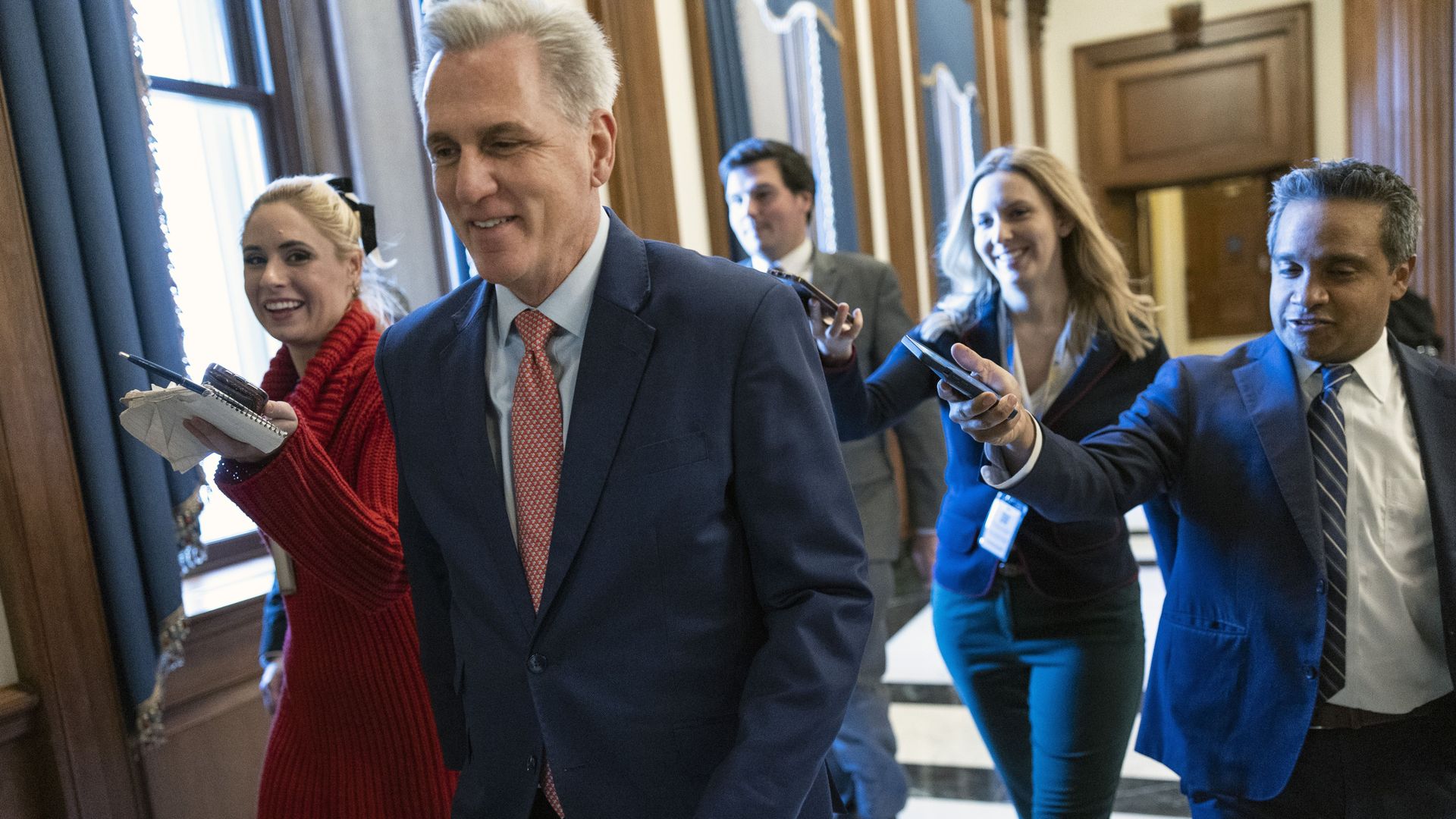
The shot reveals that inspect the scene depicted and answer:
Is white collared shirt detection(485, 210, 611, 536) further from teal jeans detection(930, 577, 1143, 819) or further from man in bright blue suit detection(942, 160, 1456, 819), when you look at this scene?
teal jeans detection(930, 577, 1143, 819)

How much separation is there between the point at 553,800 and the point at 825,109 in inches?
185

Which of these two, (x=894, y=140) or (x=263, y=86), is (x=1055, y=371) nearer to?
(x=263, y=86)

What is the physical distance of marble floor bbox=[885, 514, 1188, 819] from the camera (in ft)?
9.74

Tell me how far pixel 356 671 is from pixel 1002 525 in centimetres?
117

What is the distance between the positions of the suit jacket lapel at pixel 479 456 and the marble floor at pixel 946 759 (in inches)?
81.5

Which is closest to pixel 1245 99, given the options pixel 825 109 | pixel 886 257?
pixel 886 257

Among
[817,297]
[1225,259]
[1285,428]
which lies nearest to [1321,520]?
[1285,428]

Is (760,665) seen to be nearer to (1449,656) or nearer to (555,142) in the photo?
(555,142)

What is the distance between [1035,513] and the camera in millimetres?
2029

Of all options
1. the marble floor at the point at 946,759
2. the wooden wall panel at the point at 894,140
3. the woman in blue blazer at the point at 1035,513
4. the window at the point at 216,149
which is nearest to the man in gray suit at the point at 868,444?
the marble floor at the point at 946,759

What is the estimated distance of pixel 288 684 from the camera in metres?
1.68

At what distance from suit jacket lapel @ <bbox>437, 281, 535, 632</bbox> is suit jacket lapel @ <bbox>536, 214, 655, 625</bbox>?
5 centimetres

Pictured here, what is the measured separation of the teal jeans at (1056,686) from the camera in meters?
2.00

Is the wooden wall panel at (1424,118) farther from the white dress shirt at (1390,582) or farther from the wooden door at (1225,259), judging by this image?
the white dress shirt at (1390,582)
